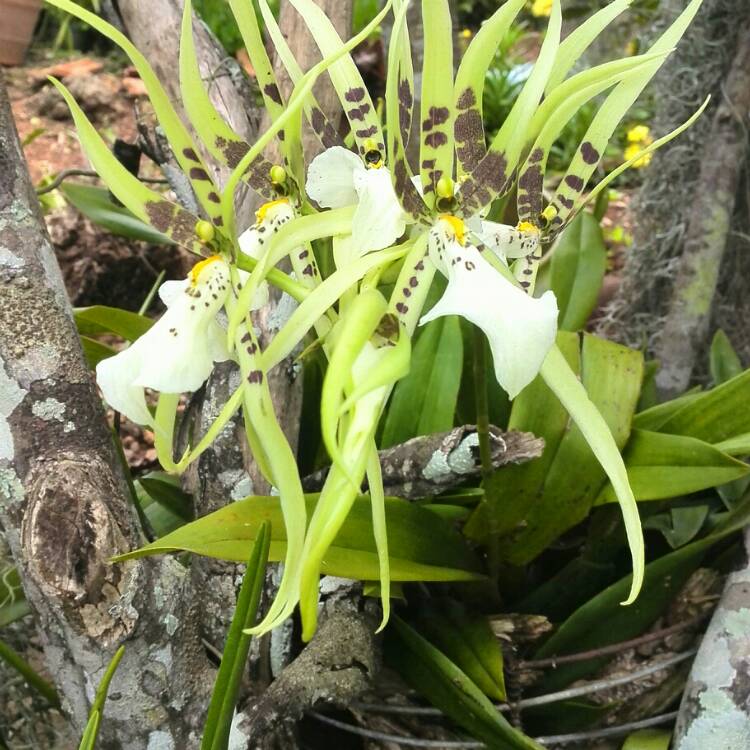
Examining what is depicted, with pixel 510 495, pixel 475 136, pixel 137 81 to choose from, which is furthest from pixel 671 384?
pixel 137 81

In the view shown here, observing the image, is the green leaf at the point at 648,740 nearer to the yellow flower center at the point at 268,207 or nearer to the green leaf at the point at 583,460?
the green leaf at the point at 583,460

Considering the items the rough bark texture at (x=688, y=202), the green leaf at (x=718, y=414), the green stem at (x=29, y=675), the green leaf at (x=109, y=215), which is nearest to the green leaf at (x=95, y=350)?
the green leaf at (x=109, y=215)

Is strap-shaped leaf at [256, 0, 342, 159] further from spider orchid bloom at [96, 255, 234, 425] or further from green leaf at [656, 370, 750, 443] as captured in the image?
green leaf at [656, 370, 750, 443]

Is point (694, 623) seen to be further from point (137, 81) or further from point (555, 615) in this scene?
point (137, 81)

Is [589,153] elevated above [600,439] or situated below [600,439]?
above

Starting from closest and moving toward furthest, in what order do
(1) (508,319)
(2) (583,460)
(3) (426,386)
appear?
1. (1) (508,319)
2. (2) (583,460)
3. (3) (426,386)

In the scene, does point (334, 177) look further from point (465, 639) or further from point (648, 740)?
point (648, 740)

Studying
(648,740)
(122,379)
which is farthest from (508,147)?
(648,740)
